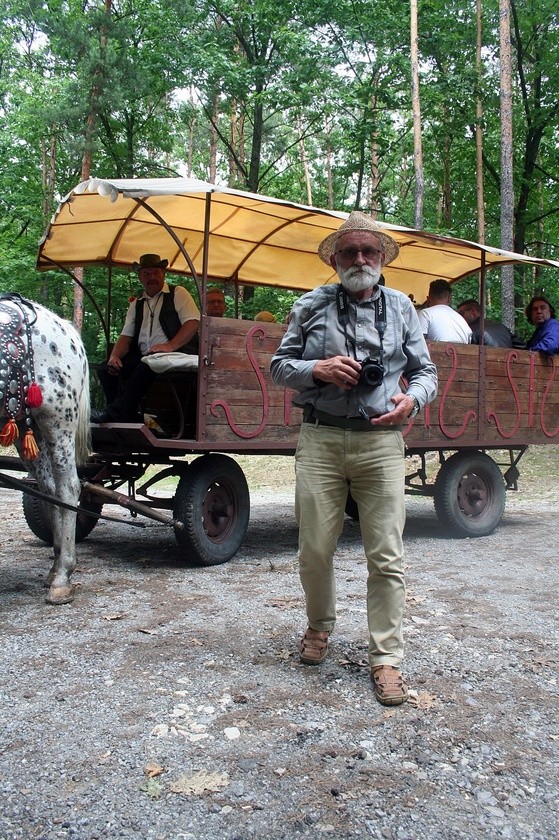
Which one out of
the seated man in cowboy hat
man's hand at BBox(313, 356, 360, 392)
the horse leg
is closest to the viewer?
man's hand at BBox(313, 356, 360, 392)

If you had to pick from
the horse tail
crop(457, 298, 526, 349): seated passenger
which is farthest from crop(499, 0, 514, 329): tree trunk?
the horse tail

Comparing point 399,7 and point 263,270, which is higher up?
point 399,7

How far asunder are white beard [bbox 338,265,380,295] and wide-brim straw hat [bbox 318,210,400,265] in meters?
0.16

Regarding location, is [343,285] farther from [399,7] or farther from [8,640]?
[399,7]

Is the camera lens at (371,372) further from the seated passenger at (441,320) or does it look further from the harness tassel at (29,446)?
the seated passenger at (441,320)

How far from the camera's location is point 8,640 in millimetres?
3982

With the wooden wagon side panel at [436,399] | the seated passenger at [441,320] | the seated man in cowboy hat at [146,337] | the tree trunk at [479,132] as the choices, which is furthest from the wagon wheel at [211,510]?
the tree trunk at [479,132]

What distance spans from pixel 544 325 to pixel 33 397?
18.8 feet

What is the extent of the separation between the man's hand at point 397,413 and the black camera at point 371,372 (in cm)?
15

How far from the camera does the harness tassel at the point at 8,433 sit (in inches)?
179

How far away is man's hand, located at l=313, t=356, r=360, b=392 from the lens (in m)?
3.08

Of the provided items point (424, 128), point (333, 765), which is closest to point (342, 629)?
point (333, 765)

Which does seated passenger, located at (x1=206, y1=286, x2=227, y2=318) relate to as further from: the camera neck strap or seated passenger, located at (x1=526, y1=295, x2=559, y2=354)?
the camera neck strap

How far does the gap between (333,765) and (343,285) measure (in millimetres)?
1941
